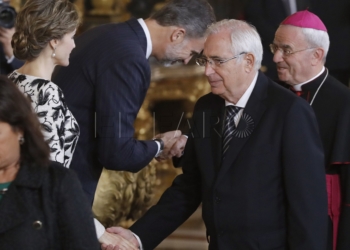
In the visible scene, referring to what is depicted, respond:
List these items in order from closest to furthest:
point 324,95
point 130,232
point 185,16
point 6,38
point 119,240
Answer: point 119,240
point 130,232
point 324,95
point 185,16
point 6,38

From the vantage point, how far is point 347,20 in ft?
17.2

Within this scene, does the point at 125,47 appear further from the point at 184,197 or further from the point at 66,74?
the point at 184,197

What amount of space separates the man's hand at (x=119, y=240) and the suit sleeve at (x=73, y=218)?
784 mm

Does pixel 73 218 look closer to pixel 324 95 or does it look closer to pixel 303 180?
pixel 303 180

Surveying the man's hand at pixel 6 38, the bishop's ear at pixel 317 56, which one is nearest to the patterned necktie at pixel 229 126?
the bishop's ear at pixel 317 56

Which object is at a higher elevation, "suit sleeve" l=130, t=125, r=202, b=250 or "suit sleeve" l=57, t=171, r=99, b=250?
"suit sleeve" l=57, t=171, r=99, b=250

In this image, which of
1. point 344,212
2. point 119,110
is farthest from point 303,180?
point 119,110

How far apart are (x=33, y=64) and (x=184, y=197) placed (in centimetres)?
80

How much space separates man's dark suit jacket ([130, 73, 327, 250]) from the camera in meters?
2.80

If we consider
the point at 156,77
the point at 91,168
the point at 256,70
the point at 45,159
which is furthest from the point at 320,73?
the point at 156,77

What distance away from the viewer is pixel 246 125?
2.92 meters

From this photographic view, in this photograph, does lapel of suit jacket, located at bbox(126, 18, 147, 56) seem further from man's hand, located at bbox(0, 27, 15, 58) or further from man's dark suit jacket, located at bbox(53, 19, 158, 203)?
man's hand, located at bbox(0, 27, 15, 58)

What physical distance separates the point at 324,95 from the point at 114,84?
898mm

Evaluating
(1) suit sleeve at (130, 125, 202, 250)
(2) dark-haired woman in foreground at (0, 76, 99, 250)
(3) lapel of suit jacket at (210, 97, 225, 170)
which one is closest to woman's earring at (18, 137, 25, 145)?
(2) dark-haired woman in foreground at (0, 76, 99, 250)
